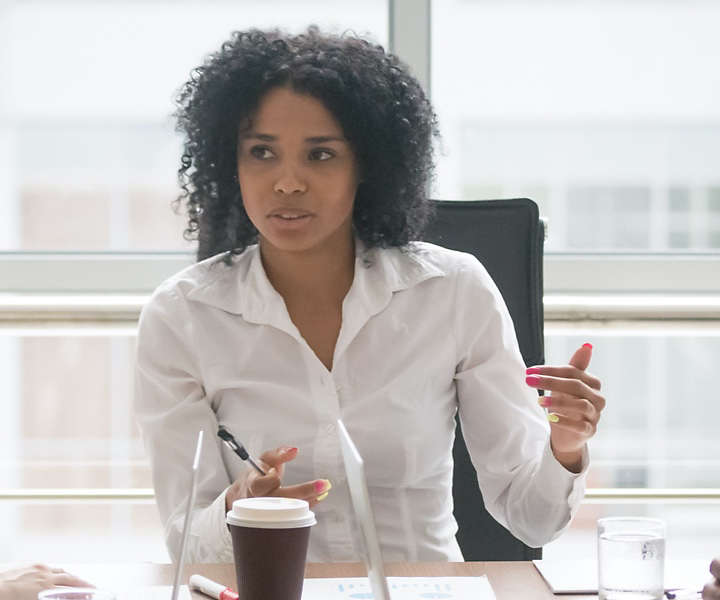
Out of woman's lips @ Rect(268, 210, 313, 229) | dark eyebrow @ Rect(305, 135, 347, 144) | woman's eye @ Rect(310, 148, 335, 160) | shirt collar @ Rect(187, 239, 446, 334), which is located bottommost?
shirt collar @ Rect(187, 239, 446, 334)

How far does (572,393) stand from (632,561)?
348mm

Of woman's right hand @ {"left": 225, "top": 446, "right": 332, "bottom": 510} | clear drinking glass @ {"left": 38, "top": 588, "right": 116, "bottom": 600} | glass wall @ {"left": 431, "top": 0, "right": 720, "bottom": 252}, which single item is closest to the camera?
clear drinking glass @ {"left": 38, "top": 588, "right": 116, "bottom": 600}

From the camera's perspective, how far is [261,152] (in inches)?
73.0

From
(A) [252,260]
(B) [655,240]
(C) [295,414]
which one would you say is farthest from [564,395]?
(B) [655,240]

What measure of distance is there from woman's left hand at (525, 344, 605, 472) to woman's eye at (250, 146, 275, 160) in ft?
1.96

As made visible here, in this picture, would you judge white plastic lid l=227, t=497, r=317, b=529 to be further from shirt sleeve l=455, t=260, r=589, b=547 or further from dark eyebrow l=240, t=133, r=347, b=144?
dark eyebrow l=240, t=133, r=347, b=144

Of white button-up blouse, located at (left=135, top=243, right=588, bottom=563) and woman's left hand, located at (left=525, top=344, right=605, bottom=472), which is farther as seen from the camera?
white button-up blouse, located at (left=135, top=243, right=588, bottom=563)

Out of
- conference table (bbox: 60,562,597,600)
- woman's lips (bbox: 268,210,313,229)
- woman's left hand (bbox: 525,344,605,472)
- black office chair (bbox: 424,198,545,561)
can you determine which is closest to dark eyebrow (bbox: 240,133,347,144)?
woman's lips (bbox: 268,210,313,229)

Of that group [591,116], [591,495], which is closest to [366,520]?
[591,495]

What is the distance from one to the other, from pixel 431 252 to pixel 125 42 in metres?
1.27

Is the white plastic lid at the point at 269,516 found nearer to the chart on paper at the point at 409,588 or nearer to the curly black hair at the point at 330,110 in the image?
the chart on paper at the point at 409,588

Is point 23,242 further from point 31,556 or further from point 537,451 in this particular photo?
point 537,451

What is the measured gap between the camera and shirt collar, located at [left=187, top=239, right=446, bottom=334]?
185cm

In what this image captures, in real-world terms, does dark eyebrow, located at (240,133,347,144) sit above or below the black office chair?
above
